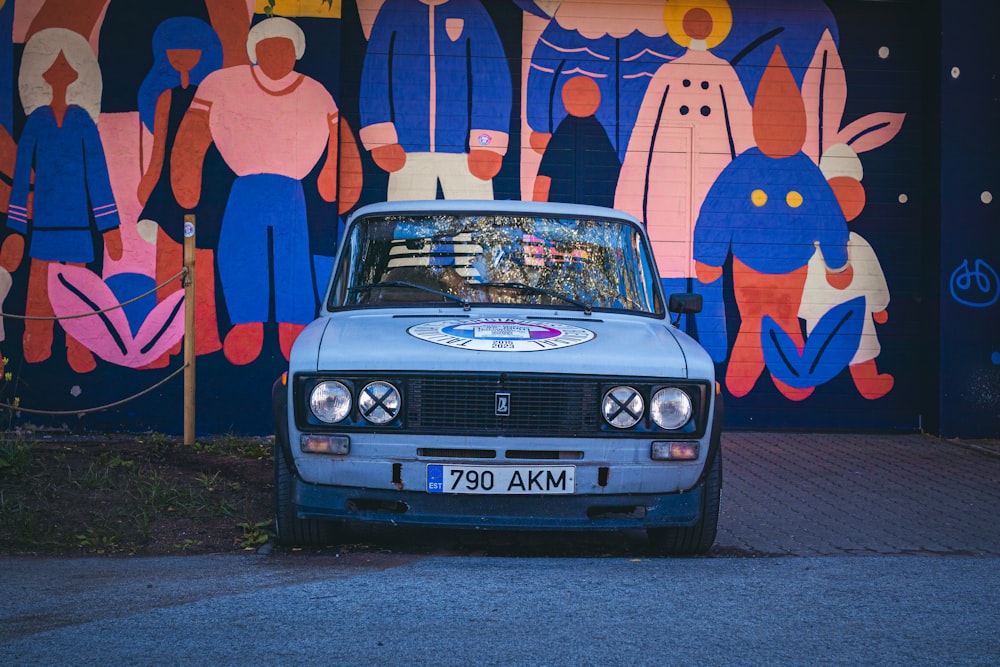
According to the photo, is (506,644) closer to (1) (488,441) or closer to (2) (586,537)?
(1) (488,441)

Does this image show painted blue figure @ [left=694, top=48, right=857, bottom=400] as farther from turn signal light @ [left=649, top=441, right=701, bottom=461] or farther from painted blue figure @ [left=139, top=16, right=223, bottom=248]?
turn signal light @ [left=649, top=441, right=701, bottom=461]

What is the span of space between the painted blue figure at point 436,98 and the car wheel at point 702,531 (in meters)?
5.91

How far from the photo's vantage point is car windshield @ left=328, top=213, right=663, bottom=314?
20.1 feet

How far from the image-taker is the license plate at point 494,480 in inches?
202

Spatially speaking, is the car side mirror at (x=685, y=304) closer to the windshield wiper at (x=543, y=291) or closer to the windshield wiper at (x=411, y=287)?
the windshield wiper at (x=543, y=291)

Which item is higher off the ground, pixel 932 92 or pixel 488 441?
pixel 932 92

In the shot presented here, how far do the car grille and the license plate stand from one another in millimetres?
172

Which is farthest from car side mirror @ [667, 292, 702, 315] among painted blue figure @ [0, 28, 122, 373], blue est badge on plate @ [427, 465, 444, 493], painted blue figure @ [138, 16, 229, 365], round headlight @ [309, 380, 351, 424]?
painted blue figure @ [0, 28, 122, 373]

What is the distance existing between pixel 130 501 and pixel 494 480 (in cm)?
242

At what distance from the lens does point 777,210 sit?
11.3m

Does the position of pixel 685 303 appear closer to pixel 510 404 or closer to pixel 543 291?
pixel 543 291

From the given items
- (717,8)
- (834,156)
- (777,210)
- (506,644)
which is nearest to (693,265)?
(777,210)

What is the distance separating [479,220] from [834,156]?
19.9ft

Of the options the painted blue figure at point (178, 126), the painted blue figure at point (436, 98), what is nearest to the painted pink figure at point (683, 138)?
the painted blue figure at point (436, 98)
